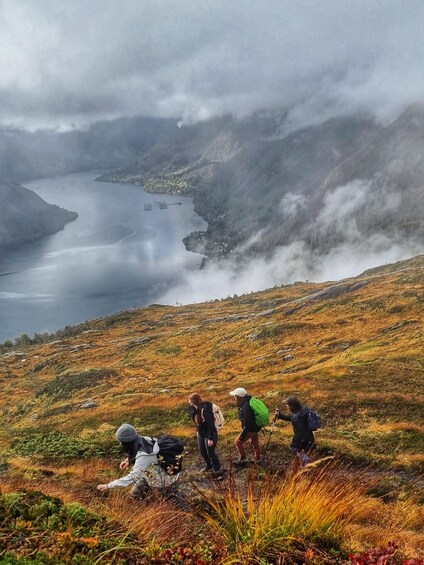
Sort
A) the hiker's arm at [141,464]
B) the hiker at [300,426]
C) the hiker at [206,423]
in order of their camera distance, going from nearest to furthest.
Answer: the hiker's arm at [141,464] → the hiker at [300,426] → the hiker at [206,423]

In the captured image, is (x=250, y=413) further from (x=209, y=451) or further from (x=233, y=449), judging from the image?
(x=233, y=449)

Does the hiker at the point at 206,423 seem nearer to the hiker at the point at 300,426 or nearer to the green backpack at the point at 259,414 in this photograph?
the green backpack at the point at 259,414

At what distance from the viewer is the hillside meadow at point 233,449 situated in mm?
5336

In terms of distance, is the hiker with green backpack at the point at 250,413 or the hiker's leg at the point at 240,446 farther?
the hiker's leg at the point at 240,446

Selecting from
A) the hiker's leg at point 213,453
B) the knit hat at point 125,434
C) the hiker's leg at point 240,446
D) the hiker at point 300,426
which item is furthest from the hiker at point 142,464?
the hiker's leg at point 240,446

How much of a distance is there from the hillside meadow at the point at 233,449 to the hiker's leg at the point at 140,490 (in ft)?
1.37

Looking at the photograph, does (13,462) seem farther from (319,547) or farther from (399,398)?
(399,398)

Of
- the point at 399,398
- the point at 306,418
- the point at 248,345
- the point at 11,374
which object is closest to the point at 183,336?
the point at 248,345

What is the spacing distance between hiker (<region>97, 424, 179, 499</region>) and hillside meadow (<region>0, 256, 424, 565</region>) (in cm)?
48

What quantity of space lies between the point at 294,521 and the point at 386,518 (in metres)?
3.20

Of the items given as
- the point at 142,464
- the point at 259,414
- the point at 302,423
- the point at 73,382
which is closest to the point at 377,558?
the point at 142,464

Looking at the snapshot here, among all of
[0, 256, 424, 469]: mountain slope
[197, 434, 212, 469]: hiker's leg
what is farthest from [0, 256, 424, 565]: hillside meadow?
[197, 434, 212, 469]: hiker's leg

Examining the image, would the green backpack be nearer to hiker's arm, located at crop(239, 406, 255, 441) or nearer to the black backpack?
hiker's arm, located at crop(239, 406, 255, 441)

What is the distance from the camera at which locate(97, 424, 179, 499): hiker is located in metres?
8.52
